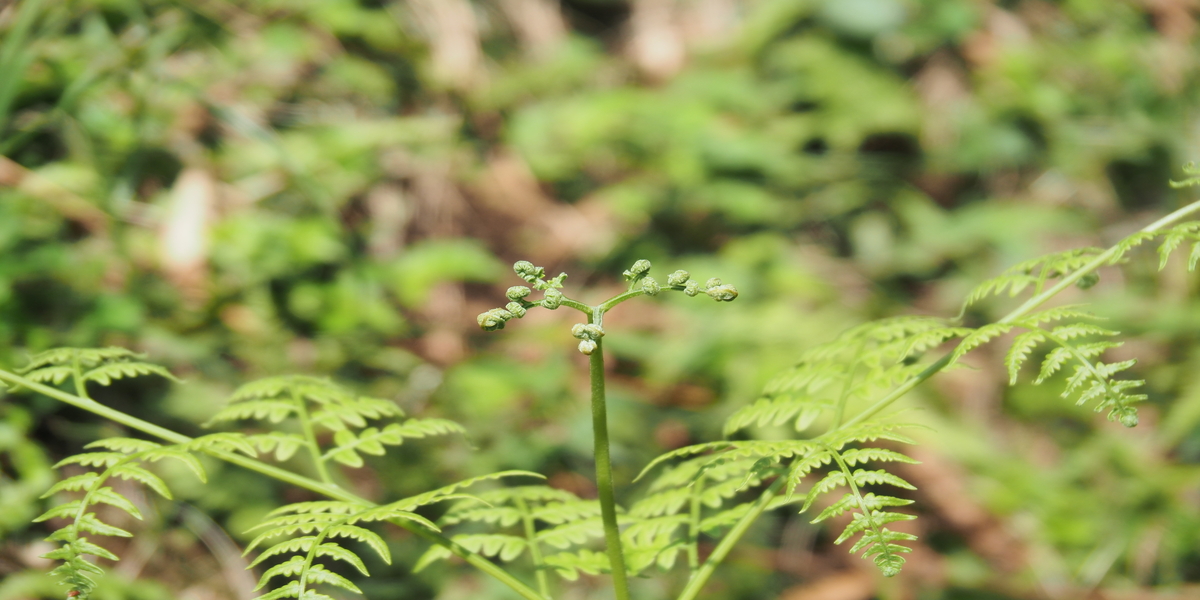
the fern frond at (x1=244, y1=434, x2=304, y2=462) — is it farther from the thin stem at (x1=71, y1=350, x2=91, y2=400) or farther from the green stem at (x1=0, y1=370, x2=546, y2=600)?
the thin stem at (x1=71, y1=350, x2=91, y2=400)

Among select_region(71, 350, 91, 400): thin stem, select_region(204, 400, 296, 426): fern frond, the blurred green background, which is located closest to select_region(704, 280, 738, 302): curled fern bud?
select_region(204, 400, 296, 426): fern frond

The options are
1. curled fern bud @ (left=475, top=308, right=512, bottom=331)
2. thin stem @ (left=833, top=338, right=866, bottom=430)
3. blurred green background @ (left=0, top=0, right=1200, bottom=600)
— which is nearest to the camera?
curled fern bud @ (left=475, top=308, right=512, bottom=331)

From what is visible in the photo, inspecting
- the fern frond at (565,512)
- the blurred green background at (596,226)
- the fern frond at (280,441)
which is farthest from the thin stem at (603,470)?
the blurred green background at (596,226)

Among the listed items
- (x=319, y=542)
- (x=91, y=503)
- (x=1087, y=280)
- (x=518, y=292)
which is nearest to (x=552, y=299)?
(x=518, y=292)

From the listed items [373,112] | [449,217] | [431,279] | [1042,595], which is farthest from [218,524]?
[1042,595]

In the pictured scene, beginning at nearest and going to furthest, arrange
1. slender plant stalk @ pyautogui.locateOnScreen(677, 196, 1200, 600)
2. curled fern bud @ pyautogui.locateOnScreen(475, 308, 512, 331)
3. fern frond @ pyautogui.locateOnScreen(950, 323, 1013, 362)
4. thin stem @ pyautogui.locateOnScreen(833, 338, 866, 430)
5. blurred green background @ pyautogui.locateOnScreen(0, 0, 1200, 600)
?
curled fern bud @ pyautogui.locateOnScreen(475, 308, 512, 331)
fern frond @ pyautogui.locateOnScreen(950, 323, 1013, 362)
slender plant stalk @ pyautogui.locateOnScreen(677, 196, 1200, 600)
thin stem @ pyautogui.locateOnScreen(833, 338, 866, 430)
blurred green background @ pyautogui.locateOnScreen(0, 0, 1200, 600)

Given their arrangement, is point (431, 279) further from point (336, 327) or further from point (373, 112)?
point (373, 112)

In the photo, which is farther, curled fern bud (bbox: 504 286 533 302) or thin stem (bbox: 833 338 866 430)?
thin stem (bbox: 833 338 866 430)
